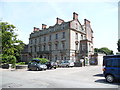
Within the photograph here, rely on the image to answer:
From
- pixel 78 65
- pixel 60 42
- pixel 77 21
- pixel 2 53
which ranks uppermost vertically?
pixel 77 21

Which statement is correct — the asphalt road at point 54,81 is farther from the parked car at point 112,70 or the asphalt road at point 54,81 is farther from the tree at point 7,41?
the tree at point 7,41

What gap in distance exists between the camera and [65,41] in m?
36.1

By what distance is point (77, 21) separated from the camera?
38969mm

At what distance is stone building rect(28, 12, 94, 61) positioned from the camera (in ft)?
116

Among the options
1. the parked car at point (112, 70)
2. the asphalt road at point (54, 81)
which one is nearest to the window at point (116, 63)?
the parked car at point (112, 70)

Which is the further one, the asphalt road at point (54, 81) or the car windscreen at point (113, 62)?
the car windscreen at point (113, 62)

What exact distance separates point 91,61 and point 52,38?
14.5 meters

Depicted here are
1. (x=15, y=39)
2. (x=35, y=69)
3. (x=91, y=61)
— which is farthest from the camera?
(x=91, y=61)

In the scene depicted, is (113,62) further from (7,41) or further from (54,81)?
(7,41)

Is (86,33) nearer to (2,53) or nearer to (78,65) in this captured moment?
(78,65)

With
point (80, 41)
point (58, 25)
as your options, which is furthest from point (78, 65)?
point (58, 25)

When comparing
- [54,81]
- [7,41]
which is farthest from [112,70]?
[7,41]

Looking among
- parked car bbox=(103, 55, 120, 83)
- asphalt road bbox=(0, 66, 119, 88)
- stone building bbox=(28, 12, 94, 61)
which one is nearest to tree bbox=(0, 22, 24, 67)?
stone building bbox=(28, 12, 94, 61)

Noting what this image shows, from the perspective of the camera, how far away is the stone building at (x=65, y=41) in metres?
35.3
